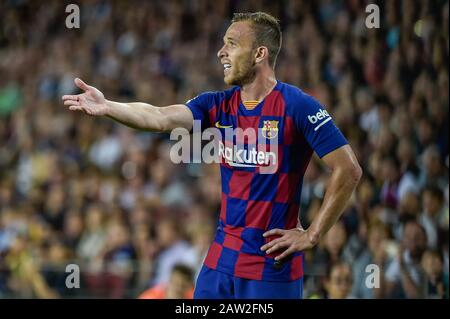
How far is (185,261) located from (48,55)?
16.2 ft

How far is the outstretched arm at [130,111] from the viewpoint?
3842mm

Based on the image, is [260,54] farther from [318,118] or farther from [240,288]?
[240,288]

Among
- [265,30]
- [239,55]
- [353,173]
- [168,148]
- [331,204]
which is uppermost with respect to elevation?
[265,30]

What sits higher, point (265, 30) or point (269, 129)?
Answer: point (265, 30)

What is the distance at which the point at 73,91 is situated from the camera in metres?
10.4

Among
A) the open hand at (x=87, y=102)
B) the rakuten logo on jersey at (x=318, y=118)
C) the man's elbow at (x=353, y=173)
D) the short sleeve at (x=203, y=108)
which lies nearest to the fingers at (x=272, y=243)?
the man's elbow at (x=353, y=173)

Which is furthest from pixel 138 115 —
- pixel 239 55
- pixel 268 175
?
pixel 268 175

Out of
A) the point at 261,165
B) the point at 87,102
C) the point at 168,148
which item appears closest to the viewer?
the point at 87,102

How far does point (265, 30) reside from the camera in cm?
411

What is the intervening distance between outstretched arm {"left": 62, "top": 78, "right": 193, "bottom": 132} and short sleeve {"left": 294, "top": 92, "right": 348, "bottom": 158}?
54 cm

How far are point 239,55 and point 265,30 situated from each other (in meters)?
0.18

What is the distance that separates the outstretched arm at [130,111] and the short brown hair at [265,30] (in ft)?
1.55

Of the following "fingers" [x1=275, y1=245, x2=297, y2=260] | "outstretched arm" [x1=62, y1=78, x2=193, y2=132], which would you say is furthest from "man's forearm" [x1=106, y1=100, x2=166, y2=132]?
"fingers" [x1=275, y1=245, x2=297, y2=260]

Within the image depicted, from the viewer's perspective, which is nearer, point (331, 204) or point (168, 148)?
point (331, 204)
